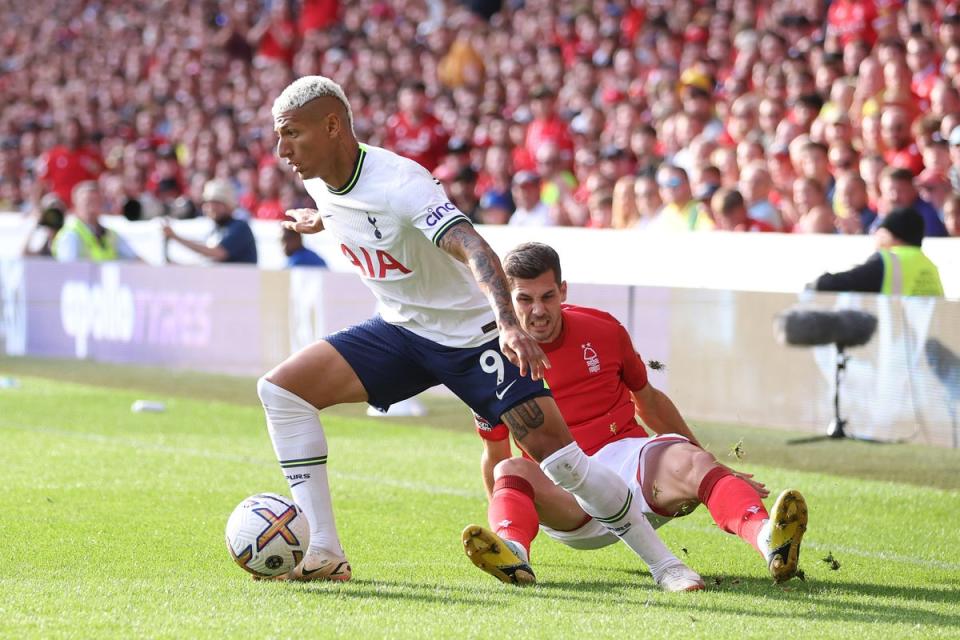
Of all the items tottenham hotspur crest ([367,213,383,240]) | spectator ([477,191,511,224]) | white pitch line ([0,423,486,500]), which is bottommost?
white pitch line ([0,423,486,500])

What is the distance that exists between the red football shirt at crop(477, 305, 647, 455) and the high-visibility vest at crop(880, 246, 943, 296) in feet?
13.3

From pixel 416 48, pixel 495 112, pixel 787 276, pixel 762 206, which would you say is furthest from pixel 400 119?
pixel 787 276

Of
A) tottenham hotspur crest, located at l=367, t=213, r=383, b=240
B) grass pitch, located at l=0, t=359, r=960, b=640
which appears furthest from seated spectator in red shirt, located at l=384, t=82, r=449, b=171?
tottenham hotspur crest, located at l=367, t=213, r=383, b=240

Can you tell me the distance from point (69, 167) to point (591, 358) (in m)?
17.7

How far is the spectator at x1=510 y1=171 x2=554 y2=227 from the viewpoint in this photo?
14.1 meters

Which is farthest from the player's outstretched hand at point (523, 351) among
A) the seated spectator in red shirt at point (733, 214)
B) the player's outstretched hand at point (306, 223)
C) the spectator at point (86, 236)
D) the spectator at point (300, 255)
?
the spectator at point (86, 236)

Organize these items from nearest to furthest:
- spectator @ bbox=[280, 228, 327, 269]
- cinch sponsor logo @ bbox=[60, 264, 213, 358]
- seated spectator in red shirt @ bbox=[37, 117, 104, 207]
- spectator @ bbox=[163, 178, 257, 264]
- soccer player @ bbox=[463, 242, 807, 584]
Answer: soccer player @ bbox=[463, 242, 807, 584] < spectator @ bbox=[280, 228, 327, 269] < spectator @ bbox=[163, 178, 257, 264] < cinch sponsor logo @ bbox=[60, 264, 213, 358] < seated spectator in red shirt @ bbox=[37, 117, 104, 207]

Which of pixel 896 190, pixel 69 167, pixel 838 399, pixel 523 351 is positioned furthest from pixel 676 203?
pixel 69 167

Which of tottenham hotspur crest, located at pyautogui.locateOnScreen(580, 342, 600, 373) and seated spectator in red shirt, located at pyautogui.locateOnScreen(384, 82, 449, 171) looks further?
seated spectator in red shirt, located at pyautogui.locateOnScreen(384, 82, 449, 171)

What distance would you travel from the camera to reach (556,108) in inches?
663

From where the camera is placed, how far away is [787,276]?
10680 millimetres

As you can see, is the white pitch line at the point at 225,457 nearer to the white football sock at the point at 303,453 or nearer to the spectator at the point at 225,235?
the white football sock at the point at 303,453

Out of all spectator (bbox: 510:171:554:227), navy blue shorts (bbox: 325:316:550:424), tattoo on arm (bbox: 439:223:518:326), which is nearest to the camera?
tattoo on arm (bbox: 439:223:518:326)

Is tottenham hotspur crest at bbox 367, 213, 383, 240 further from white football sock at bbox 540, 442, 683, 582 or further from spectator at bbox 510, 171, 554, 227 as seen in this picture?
spectator at bbox 510, 171, 554, 227
